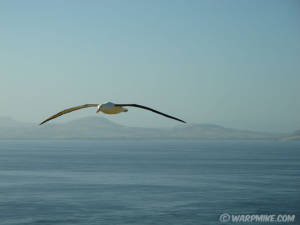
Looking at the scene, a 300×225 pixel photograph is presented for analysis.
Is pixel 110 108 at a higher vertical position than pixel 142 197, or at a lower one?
higher

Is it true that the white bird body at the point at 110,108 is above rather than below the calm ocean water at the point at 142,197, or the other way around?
above

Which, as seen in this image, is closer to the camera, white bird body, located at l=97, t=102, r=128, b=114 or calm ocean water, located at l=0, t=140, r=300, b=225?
white bird body, located at l=97, t=102, r=128, b=114

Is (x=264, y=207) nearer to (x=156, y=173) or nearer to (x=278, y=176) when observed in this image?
(x=278, y=176)

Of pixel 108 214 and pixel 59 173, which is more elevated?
pixel 59 173

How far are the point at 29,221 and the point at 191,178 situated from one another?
8597cm

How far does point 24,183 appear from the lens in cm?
15838

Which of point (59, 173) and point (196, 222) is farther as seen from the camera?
point (59, 173)

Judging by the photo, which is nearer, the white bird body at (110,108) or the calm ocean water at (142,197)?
the white bird body at (110,108)

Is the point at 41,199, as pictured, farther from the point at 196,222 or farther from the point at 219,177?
the point at 219,177

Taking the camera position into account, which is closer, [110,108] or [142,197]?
[110,108]

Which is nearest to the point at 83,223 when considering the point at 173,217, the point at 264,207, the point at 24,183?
the point at 173,217

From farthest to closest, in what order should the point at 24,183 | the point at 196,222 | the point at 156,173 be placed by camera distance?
1. the point at 156,173
2. the point at 24,183
3. the point at 196,222

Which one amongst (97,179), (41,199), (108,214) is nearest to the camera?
(108,214)

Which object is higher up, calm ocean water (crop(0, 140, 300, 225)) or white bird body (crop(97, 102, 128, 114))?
white bird body (crop(97, 102, 128, 114))
